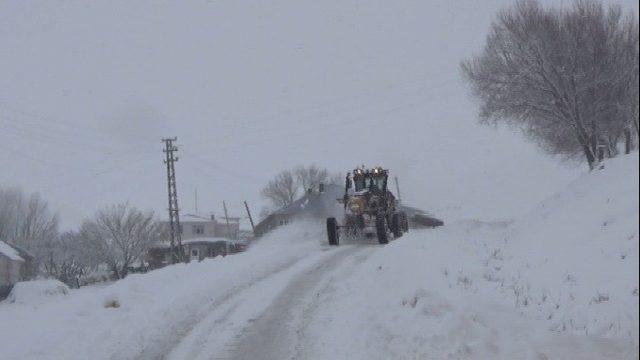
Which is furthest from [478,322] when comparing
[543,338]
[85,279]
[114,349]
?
[85,279]

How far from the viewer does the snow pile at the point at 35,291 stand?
40875 mm

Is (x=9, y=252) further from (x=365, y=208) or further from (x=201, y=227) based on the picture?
(x=365, y=208)

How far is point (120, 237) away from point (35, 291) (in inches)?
899

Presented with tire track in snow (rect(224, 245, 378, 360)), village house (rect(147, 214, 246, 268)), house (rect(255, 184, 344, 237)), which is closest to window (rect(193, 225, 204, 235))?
village house (rect(147, 214, 246, 268))

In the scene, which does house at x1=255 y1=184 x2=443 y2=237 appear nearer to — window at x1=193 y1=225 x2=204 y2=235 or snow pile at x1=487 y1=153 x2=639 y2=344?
window at x1=193 y1=225 x2=204 y2=235

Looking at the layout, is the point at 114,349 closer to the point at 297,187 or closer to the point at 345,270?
the point at 345,270

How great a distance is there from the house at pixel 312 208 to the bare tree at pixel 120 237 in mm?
13346

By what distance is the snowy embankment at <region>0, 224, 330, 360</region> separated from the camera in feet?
27.3

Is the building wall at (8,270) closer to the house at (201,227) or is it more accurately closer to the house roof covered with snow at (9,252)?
the house roof covered with snow at (9,252)

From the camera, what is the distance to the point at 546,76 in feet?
58.4

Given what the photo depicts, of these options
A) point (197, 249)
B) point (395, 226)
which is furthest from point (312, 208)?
point (395, 226)

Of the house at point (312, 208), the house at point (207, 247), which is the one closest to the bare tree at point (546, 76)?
the house at point (312, 208)

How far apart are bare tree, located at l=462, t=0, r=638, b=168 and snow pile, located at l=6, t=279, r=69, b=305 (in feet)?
108

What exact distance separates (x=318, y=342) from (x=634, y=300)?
18.0ft
